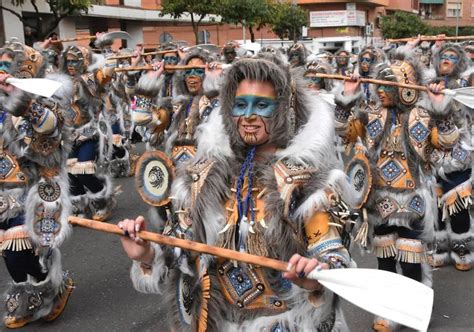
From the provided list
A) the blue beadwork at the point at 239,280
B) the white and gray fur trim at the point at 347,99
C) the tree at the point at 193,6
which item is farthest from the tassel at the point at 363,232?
the tree at the point at 193,6

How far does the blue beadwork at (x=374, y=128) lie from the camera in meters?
4.45

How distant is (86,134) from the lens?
23.2 ft

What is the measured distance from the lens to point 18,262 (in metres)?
4.32

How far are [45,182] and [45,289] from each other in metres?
0.84

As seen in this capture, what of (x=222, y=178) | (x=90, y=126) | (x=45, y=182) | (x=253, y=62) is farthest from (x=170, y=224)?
(x=90, y=126)

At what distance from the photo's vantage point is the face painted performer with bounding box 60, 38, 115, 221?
277 inches

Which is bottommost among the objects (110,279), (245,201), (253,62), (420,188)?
(110,279)

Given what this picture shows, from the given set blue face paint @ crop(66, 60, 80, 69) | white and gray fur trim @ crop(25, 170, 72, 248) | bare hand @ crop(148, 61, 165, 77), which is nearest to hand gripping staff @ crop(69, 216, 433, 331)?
white and gray fur trim @ crop(25, 170, 72, 248)

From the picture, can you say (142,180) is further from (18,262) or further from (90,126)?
(90,126)

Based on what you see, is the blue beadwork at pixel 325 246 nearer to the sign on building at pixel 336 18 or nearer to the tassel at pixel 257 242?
the tassel at pixel 257 242

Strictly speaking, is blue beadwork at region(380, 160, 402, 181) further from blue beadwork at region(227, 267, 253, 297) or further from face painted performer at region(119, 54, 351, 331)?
blue beadwork at region(227, 267, 253, 297)

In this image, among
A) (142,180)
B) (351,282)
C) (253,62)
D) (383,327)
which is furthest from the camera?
(142,180)

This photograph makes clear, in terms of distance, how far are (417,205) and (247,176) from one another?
221 centimetres

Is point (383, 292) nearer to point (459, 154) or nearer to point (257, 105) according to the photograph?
point (257, 105)
